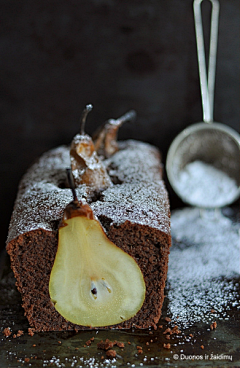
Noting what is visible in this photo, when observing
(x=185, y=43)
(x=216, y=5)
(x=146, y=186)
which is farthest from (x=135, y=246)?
(x=216, y=5)

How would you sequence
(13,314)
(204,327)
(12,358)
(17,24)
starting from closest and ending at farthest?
1. (12,358)
2. (204,327)
3. (13,314)
4. (17,24)

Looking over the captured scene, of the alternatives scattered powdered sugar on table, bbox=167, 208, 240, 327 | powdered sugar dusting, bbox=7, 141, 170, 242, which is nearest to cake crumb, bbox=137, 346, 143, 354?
scattered powdered sugar on table, bbox=167, 208, 240, 327

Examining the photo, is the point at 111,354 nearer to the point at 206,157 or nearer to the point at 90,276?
the point at 90,276

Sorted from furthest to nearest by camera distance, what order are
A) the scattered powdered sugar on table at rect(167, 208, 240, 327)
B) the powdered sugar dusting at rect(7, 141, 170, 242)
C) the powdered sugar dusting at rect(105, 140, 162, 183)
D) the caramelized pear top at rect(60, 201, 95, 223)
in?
the powdered sugar dusting at rect(105, 140, 162, 183) → the scattered powdered sugar on table at rect(167, 208, 240, 327) → the powdered sugar dusting at rect(7, 141, 170, 242) → the caramelized pear top at rect(60, 201, 95, 223)

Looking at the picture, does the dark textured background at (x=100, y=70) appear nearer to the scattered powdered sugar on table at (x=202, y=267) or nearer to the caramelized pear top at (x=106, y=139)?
the caramelized pear top at (x=106, y=139)

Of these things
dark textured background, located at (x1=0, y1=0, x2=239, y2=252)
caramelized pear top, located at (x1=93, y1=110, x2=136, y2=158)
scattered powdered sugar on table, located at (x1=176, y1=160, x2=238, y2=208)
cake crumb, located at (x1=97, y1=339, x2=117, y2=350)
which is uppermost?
dark textured background, located at (x1=0, y1=0, x2=239, y2=252)

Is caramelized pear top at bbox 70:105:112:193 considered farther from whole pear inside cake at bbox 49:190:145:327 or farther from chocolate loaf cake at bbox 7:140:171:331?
whole pear inside cake at bbox 49:190:145:327

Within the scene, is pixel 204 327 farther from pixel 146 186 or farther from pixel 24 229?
pixel 24 229
